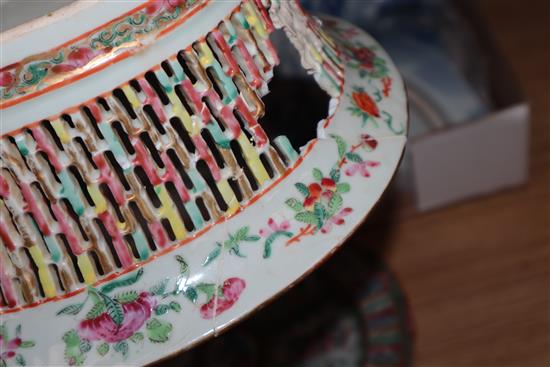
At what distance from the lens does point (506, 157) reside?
32.7 inches

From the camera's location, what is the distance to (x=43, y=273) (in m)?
0.42

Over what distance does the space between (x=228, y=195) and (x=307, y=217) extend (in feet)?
0.14

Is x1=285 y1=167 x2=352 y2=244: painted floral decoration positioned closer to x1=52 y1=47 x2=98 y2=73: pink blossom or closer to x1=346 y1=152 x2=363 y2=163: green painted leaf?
x1=346 y1=152 x2=363 y2=163: green painted leaf

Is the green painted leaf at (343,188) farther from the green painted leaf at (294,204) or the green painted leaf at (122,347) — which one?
the green painted leaf at (122,347)

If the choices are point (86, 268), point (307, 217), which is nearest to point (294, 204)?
point (307, 217)

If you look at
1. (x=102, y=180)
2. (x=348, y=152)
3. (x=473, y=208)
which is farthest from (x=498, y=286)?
(x=102, y=180)

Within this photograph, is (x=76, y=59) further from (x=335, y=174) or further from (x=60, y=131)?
(x=335, y=174)

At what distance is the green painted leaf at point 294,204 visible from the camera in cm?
43

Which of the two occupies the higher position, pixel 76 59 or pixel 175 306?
pixel 76 59

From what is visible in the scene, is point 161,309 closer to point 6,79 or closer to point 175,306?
point 175,306

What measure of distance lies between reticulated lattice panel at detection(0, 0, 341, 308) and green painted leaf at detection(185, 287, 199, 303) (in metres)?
0.03

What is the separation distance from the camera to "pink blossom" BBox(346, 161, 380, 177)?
440 mm


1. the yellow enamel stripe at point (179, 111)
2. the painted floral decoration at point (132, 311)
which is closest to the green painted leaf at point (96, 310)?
the painted floral decoration at point (132, 311)

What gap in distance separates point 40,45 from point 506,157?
58cm
